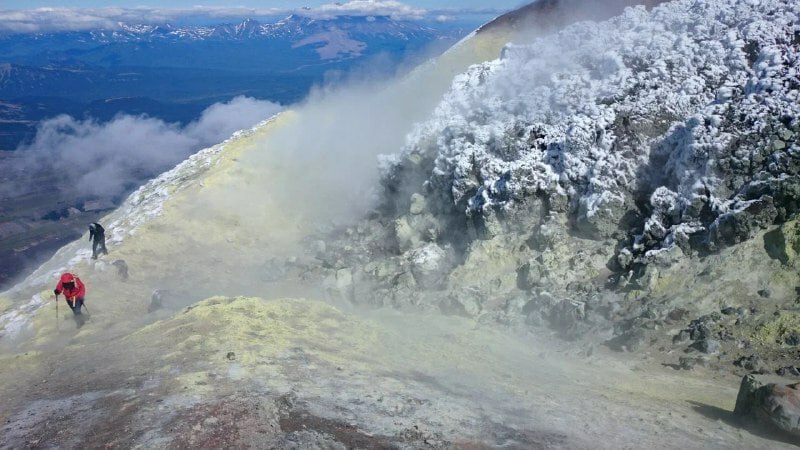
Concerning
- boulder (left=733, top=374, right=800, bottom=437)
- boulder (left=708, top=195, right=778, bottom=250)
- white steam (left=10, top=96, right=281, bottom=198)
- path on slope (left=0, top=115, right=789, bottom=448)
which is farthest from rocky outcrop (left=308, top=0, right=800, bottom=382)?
white steam (left=10, top=96, right=281, bottom=198)

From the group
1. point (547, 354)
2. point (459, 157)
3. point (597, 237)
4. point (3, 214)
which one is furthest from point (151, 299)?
point (3, 214)

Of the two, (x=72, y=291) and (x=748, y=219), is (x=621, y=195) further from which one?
(x=72, y=291)

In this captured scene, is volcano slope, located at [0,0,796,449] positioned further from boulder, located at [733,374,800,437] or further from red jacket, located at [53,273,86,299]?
red jacket, located at [53,273,86,299]

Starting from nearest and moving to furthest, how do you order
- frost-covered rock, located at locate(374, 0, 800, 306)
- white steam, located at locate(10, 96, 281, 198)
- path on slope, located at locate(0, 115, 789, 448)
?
1. path on slope, located at locate(0, 115, 789, 448)
2. frost-covered rock, located at locate(374, 0, 800, 306)
3. white steam, located at locate(10, 96, 281, 198)

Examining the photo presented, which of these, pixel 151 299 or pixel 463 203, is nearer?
pixel 151 299

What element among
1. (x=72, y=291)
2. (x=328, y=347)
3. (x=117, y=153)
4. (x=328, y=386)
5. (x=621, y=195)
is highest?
(x=621, y=195)

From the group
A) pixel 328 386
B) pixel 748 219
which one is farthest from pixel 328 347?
pixel 748 219

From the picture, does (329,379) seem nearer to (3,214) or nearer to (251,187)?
(251,187)
